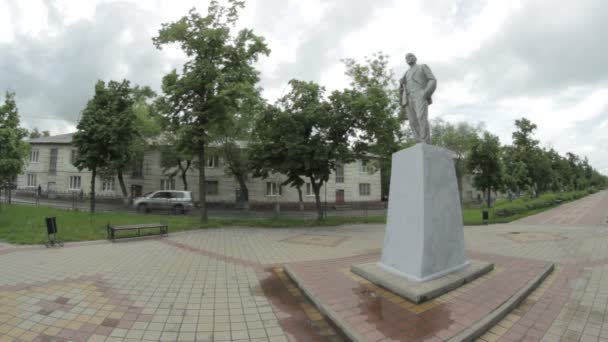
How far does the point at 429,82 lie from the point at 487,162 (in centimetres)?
2445

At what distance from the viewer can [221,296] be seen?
4812 mm

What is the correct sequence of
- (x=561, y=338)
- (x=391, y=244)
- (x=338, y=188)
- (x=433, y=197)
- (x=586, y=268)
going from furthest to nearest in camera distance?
(x=338, y=188), (x=586, y=268), (x=391, y=244), (x=433, y=197), (x=561, y=338)

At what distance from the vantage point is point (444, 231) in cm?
559

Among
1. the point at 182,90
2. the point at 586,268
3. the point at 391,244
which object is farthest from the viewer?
the point at 182,90

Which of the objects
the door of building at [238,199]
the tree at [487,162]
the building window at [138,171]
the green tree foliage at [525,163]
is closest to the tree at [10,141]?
the building window at [138,171]

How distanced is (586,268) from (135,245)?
12.8 metres

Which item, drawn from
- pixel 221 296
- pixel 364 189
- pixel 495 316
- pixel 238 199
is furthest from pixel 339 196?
pixel 495 316

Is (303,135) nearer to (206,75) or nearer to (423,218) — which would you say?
(206,75)

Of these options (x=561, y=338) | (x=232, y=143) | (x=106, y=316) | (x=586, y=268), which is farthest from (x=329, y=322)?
(x=232, y=143)

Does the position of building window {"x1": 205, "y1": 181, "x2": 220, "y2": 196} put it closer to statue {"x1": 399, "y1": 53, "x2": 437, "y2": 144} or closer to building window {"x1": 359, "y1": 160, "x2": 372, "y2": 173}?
building window {"x1": 359, "y1": 160, "x2": 372, "y2": 173}

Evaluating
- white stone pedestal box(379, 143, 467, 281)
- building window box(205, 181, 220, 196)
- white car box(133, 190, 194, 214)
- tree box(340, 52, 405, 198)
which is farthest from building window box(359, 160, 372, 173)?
building window box(205, 181, 220, 196)

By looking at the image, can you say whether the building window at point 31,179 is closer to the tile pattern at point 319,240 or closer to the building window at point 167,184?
the building window at point 167,184

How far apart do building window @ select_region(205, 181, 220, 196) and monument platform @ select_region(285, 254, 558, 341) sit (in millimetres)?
Answer: 28117

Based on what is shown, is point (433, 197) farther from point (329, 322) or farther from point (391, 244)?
point (329, 322)
